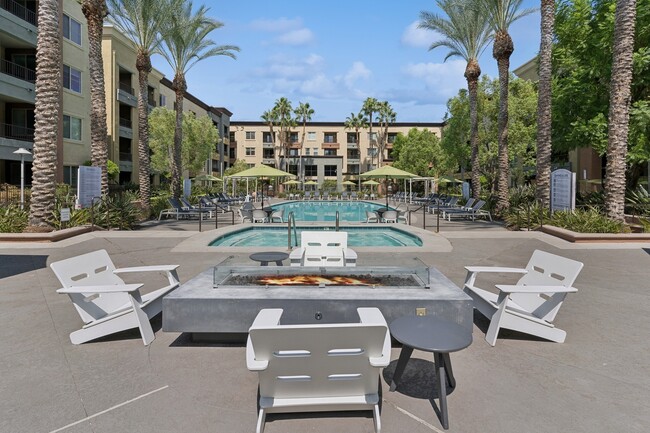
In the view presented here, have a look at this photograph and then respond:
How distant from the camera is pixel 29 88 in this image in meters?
29.0

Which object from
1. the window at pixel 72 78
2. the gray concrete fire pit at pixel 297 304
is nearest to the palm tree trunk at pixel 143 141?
the window at pixel 72 78

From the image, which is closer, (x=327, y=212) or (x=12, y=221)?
(x=12, y=221)

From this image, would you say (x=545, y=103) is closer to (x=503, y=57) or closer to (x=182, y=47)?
(x=503, y=57)

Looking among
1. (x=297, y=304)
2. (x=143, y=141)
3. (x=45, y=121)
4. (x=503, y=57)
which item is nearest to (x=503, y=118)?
(x=503, y=57)

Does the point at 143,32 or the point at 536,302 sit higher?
the point at 143,32

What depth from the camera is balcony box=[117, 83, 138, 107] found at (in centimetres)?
4147

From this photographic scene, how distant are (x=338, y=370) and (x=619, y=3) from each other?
18879 millimetres

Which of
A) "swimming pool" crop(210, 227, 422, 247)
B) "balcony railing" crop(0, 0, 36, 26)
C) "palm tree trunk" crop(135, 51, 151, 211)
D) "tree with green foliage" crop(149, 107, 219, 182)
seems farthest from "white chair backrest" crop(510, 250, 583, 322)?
"tree with green foliage" crop(149, 107, 219, 182)

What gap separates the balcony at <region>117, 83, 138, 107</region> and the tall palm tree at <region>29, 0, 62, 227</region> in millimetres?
27333

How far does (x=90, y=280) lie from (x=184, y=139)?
3996cm

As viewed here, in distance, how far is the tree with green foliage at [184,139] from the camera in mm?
43344

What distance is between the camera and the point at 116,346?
17.8ft

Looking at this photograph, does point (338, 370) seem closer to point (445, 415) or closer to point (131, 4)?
point (445, 415)

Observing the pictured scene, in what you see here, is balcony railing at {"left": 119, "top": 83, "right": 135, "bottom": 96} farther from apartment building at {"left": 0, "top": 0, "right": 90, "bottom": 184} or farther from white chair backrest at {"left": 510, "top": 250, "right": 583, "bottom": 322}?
white chair backrest at {"left": 510, "top": 250, "right": 583, "bottom": 322}
